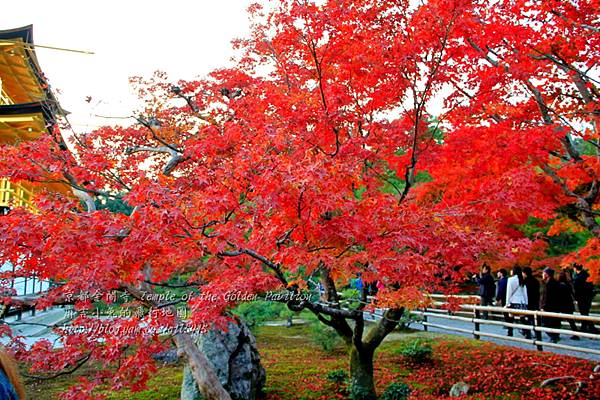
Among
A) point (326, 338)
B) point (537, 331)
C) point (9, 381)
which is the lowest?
point (326, 338)

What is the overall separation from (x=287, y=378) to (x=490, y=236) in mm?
5191

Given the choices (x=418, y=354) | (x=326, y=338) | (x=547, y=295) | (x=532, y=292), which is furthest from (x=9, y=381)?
(x=532, y=292)

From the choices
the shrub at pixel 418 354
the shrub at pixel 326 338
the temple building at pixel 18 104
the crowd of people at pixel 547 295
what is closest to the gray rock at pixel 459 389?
the shrub at pixel 418 354

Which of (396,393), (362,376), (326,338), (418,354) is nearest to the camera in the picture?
(396,393)

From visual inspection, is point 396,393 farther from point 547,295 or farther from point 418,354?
point 547,295

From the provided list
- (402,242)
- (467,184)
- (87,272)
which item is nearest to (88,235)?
(87,272)

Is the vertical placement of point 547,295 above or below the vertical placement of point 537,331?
above

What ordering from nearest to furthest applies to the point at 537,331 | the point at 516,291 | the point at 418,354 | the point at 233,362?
the point at 233,362 < the point at 418,354 < the point at 537,331 < the point at 516,291

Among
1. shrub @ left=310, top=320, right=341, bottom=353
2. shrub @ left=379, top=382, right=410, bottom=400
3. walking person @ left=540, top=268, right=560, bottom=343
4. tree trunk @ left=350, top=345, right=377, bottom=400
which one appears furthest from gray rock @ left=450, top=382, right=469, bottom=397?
shrub @ left=310, top=320, right=341, bottom=353

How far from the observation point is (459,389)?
755 centimetres

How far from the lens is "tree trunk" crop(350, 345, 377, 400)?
23.2 ft

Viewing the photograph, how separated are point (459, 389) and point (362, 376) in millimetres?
1780

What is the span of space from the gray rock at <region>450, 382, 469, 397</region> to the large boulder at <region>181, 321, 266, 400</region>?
3.28 metres

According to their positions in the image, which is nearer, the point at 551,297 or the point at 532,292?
the point at 551,297
